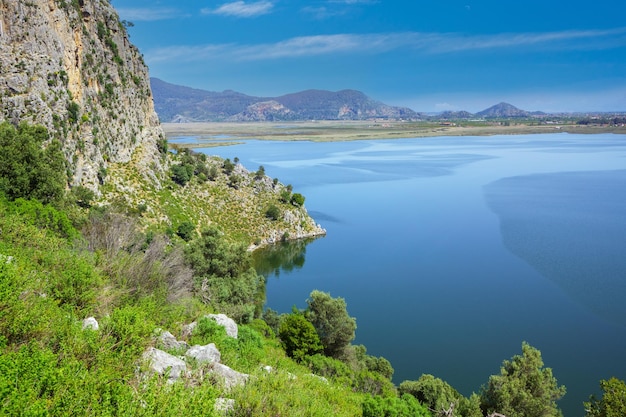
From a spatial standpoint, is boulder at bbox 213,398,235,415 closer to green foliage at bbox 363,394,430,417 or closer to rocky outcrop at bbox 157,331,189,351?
rocky outcrop at bbox 157,331,189,351

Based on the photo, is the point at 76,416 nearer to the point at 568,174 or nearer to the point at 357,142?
the point at 568,174

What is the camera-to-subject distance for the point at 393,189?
79.1 meters

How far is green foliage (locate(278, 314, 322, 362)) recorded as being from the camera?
65.4 ft

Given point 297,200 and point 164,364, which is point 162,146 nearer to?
point 297,200

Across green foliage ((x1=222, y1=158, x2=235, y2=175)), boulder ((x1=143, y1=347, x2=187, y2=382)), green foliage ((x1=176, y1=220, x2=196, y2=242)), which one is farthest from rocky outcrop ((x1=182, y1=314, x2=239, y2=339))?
green foliage ((x1=222, y1=158, x2=235, y2=175))

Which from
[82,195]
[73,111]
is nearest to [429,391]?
[82,195]

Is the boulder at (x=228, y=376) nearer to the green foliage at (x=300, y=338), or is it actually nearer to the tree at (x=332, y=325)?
the green foliage at (x=300, y=338)

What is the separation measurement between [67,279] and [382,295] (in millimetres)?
28072

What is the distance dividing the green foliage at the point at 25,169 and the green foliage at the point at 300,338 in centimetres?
1911

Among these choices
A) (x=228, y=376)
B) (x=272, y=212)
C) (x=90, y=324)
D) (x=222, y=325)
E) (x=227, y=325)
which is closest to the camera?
(x=90, y=324)

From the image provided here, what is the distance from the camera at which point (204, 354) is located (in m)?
10.9

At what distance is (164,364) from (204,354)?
1982 millimetres

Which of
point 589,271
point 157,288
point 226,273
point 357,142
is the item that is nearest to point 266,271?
point 226,273

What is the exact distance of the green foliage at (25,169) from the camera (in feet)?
82.3
